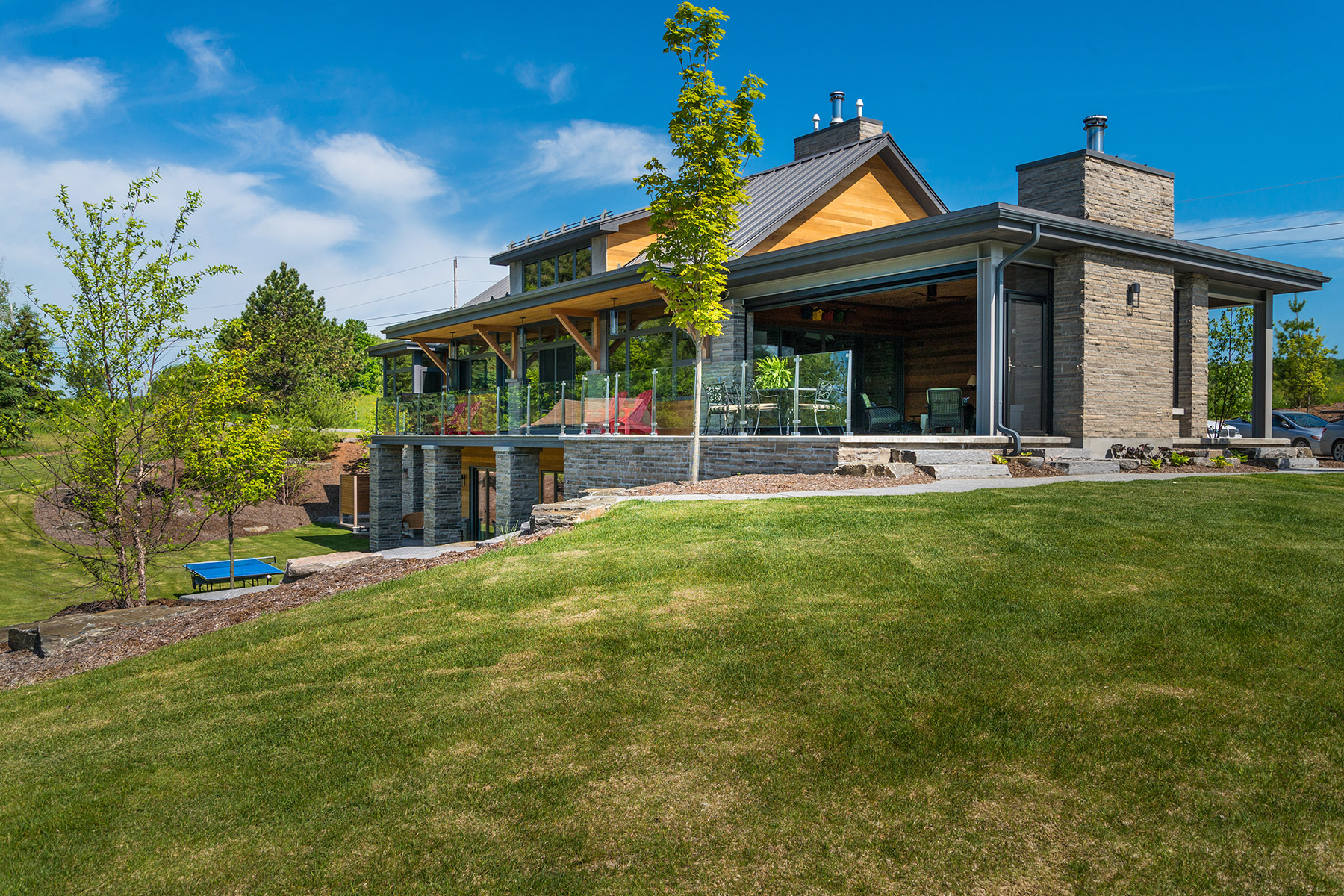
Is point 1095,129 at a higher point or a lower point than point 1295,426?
higher

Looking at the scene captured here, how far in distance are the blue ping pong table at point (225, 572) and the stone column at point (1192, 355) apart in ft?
58.5

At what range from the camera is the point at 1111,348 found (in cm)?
1467

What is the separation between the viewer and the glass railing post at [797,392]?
13.6 metres

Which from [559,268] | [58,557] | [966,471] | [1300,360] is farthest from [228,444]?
[1300,360]

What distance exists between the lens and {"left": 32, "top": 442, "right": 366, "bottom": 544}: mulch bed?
2819cm

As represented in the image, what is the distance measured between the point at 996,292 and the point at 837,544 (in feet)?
25.9

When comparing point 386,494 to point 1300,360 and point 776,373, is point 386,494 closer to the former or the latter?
point 776,373

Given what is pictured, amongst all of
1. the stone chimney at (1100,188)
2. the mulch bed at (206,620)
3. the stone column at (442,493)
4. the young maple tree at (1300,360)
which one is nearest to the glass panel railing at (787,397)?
the mulch bed at (206,620)

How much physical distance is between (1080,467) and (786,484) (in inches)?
179

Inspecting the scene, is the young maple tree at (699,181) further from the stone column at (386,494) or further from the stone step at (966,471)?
the stone column at (386,494)

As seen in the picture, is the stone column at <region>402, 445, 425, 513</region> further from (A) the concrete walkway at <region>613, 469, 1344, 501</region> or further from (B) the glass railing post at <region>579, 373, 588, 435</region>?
(A) the concrete walkway at <region>613, 469, 1344, 501</region>

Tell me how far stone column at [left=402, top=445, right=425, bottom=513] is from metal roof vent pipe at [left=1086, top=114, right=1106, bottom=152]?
1729 cm

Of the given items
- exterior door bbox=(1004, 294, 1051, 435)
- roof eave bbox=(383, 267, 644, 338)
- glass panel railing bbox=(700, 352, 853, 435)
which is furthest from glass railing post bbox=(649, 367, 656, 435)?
exterior door bbox=(1004, 294, 1051, 435)

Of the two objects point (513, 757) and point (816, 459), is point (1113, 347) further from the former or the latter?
point (513, 757)
